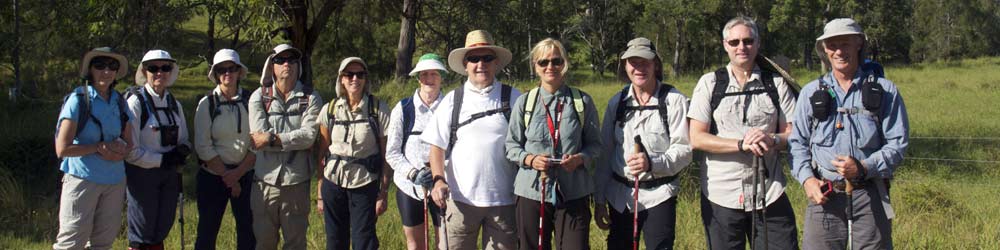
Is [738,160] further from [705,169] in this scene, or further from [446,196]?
[446,196]

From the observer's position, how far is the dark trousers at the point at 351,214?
5.56m

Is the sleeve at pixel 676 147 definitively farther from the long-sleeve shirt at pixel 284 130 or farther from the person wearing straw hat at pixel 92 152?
the person wearing straw hat at pixel 92 152

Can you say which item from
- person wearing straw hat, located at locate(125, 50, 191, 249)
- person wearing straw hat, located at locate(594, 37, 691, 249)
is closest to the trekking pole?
person wearing straw hat, located at locate(594, 37, 691, 249)

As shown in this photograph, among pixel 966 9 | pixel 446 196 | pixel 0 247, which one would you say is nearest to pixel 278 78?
pixel 446 196

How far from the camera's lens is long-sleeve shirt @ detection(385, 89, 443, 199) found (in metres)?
5.26

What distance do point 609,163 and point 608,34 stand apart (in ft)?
176

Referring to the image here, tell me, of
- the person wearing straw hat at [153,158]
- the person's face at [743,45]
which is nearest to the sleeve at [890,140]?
the person's face at [743,45]

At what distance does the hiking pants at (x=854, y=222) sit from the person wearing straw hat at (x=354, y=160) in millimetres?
2769

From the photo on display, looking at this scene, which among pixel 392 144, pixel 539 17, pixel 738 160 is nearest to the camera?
pixel 738 160

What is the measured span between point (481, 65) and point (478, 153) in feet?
1.72

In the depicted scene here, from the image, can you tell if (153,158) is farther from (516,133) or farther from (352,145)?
(516,133)

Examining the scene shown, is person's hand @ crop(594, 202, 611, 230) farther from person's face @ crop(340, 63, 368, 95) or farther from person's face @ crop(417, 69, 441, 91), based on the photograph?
person's face @ crop(340, 63, 368, 95)

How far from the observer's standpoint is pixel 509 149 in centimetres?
454

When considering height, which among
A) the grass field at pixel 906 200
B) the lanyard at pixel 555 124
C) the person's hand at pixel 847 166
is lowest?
the grass field at pixel 906 200
